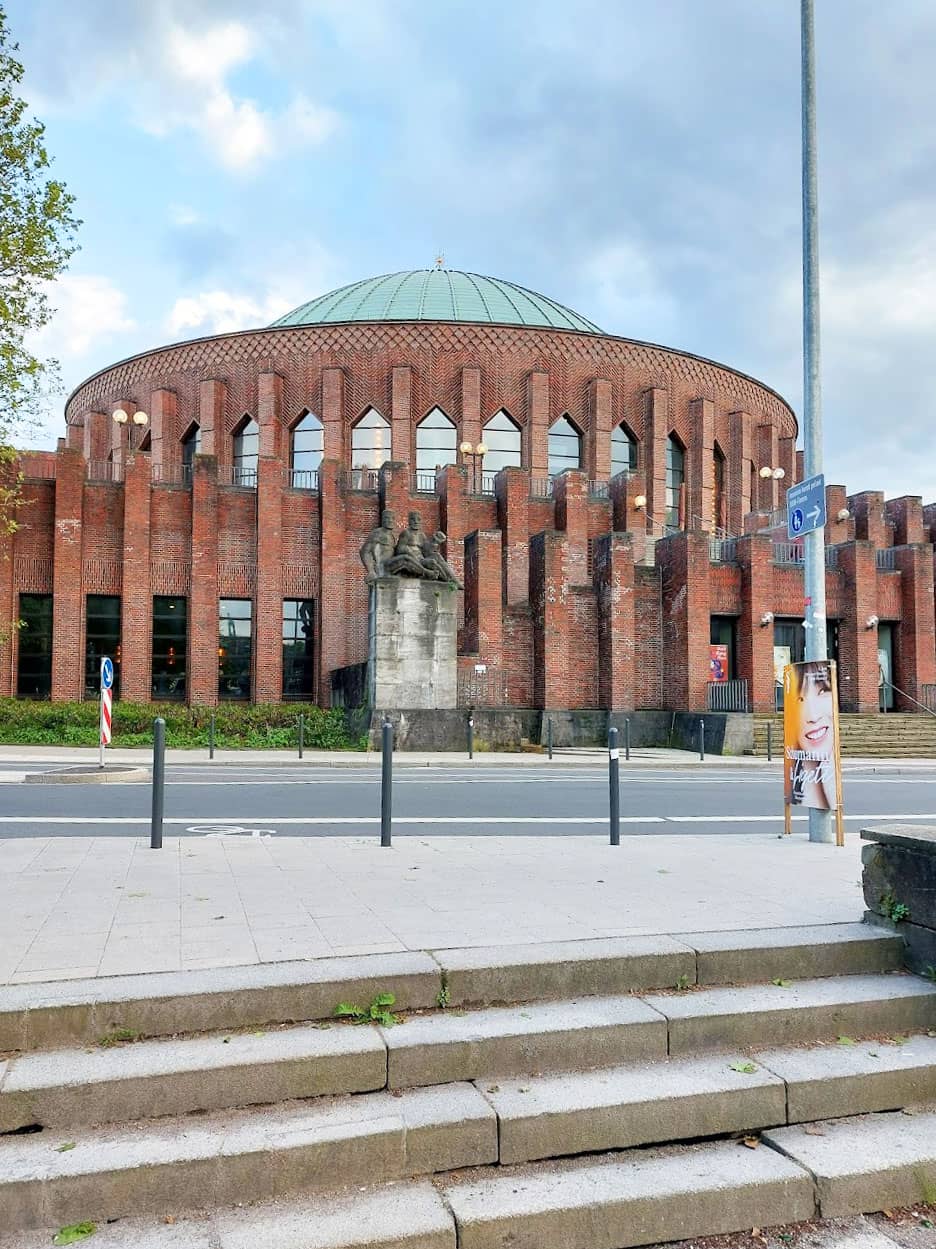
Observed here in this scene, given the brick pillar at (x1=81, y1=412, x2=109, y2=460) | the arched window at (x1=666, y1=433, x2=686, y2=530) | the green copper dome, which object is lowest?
the arched window at (x1=666, y1=433, x2=686, y2=530)

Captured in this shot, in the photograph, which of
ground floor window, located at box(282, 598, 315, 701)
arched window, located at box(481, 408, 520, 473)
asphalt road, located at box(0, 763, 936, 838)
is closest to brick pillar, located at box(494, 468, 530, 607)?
arched window, located at box(481, 408, 520, 473)

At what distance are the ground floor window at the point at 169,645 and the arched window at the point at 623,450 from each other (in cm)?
2014

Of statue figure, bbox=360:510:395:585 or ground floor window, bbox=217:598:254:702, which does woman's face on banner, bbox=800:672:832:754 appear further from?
ground floor window, bbox=217:598:254:702

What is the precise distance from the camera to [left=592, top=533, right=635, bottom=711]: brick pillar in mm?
31516

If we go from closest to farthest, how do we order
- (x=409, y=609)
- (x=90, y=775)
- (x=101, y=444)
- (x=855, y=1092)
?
(x=855, y=1092)
(x=90, y=775)
(x=409, y=609)
(x=101, y=444)

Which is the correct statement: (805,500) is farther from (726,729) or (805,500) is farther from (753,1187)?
(726,729)

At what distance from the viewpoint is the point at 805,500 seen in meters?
9.52

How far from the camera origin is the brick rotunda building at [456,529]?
30844 millimetres

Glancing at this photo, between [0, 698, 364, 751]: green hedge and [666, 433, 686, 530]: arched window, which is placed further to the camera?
[666, 433, 686, 530]: arched window

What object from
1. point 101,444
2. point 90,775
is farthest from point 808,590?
point 101,444

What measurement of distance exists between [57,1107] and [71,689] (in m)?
28.8

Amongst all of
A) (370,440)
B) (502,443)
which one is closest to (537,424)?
(502,443)

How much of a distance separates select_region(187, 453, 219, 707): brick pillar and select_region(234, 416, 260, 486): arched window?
28.3ft

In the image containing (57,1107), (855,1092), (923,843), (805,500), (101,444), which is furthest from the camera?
(101,444)
